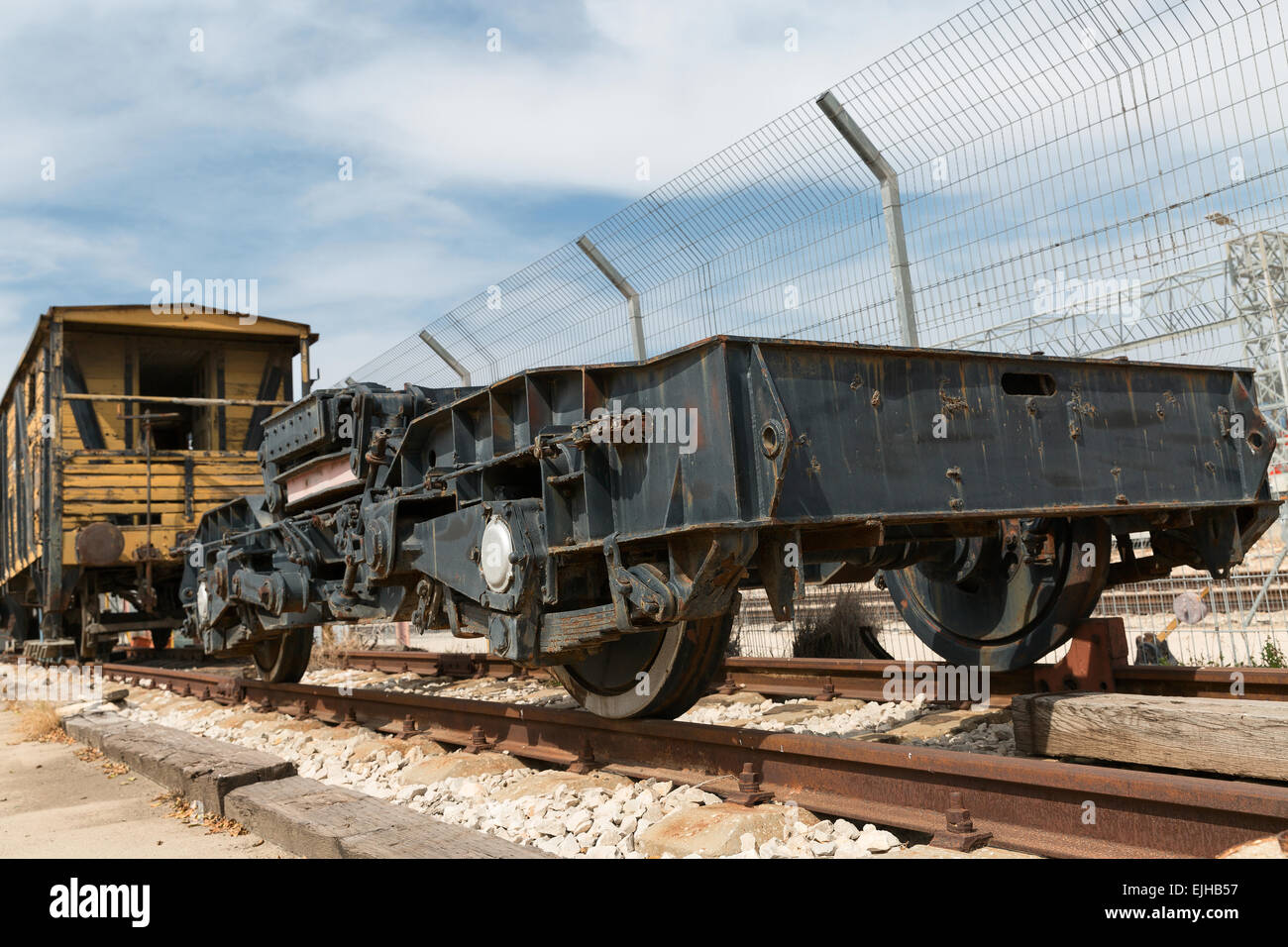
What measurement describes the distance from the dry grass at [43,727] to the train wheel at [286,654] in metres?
1.58

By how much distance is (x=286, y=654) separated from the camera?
30.1 ft

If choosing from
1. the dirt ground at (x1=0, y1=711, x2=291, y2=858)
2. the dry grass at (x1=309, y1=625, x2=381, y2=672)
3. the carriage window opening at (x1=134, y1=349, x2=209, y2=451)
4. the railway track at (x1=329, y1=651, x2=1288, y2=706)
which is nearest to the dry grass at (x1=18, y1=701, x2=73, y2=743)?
the dirt ground at (x1=0, y1=711, x2=291, y2=858)

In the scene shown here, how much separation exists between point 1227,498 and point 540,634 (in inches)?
129

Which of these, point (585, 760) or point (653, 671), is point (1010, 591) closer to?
point (653, 671)

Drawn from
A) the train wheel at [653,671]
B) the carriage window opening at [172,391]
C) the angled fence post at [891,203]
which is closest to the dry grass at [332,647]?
the carriage window opening at [172,391]

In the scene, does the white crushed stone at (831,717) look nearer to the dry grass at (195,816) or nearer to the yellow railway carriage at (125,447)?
the dry grass at (195,816)

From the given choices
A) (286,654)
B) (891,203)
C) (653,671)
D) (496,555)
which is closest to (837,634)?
(891,203)

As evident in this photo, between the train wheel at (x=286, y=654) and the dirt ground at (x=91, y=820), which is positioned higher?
the train wheel at (x=286, y=654)

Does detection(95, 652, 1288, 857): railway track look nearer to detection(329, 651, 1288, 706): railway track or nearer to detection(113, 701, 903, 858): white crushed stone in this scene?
detection(113, 701, 903, 858): white crushed stone

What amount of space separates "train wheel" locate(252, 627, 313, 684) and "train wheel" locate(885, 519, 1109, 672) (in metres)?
5.33

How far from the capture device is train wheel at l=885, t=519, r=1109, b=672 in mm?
5336

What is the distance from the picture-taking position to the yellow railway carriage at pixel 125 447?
1179 centimetres

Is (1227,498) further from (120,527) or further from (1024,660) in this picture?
(120,527)

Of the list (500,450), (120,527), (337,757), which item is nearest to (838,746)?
(500,450)
